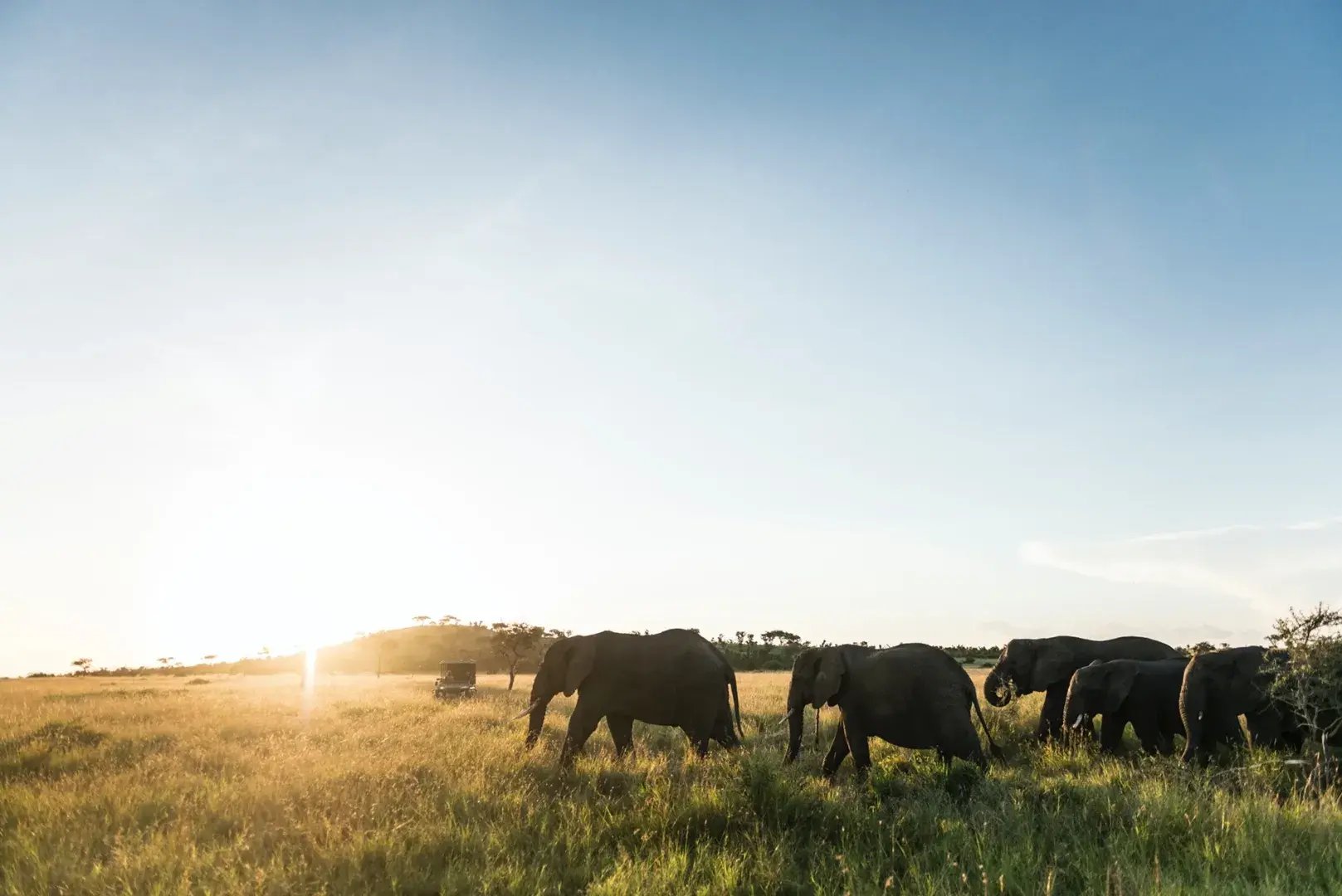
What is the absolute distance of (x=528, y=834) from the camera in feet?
25.9

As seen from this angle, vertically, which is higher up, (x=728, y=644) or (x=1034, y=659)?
(x=1034, y=659)

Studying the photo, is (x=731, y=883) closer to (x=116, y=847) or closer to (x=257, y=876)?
(x=257, y=876)

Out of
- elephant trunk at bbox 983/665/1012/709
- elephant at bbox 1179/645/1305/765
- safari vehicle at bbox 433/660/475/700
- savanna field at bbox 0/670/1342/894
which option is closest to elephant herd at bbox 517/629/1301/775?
elephant at bbox 1179/645/1305/765

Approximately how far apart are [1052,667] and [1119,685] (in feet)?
15.2

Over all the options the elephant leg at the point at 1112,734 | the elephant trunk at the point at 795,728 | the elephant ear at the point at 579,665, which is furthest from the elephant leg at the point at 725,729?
the elephant leg at the point at 1112,734

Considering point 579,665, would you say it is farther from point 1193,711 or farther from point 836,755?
point 1193,711

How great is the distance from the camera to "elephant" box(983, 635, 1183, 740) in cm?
2006

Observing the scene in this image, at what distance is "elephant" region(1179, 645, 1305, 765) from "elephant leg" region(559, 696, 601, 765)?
34.5ft

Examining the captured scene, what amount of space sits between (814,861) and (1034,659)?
1639 cm

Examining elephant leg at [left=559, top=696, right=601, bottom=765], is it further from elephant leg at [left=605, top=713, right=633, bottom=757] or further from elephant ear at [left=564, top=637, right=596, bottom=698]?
elephant leg at [left=605, top=713, right=633, bottom=757]

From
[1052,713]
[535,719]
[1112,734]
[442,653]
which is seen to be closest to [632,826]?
[535,719]

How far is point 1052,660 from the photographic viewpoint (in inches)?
804

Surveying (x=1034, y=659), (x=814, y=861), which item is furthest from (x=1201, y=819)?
(x=1034, y=659)

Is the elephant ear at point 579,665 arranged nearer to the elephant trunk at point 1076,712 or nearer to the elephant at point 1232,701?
the elephant trunk at point 1076,712
